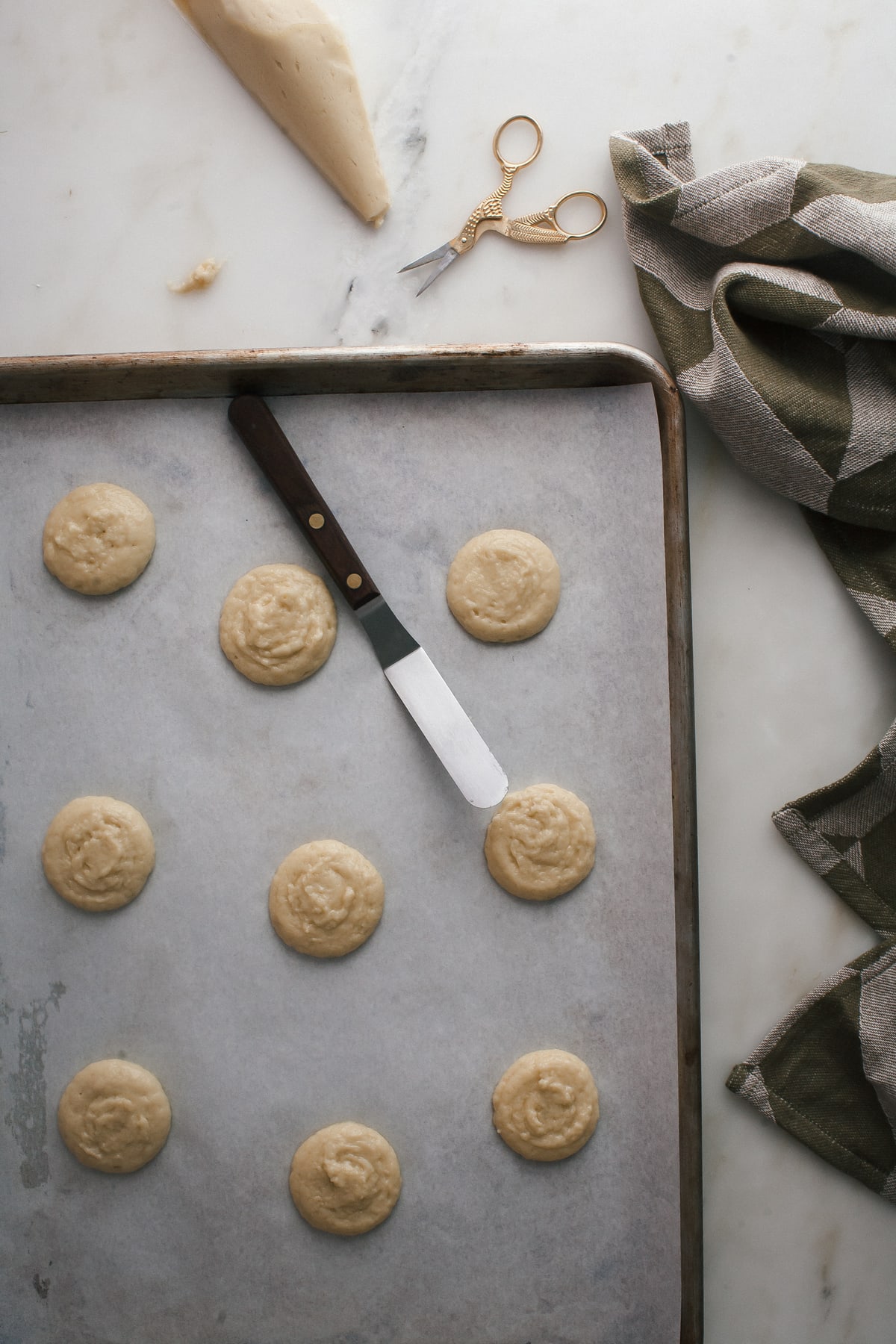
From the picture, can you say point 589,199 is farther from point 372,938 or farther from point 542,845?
point 372,938

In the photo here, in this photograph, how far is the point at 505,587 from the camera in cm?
150

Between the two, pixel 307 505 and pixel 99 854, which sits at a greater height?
pixel 307 505

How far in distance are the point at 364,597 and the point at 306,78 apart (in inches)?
34.1

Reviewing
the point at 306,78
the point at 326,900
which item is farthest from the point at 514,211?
the point at 326,900

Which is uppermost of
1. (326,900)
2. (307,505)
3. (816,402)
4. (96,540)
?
(96,540)

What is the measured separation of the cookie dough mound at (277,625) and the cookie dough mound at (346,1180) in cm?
72

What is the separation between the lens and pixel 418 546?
155 centimetres

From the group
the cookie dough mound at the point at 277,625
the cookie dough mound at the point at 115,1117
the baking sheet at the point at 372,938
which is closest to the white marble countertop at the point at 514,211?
the baking sheet at the point at 372,938

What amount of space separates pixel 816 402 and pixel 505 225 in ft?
1.97

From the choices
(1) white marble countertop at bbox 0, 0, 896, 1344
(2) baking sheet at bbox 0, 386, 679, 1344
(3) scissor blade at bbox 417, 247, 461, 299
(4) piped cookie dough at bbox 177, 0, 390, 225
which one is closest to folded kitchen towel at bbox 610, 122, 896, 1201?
(1) white marble countertop at bbox 0, 0, 896, 1344

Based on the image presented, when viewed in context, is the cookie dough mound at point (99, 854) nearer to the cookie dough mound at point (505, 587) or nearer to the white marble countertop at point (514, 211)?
the cookie dough mound at point (505, 587)

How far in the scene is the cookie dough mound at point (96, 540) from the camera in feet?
4.93

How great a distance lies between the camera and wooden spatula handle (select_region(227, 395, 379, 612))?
4.88 feet

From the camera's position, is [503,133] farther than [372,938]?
Yes
